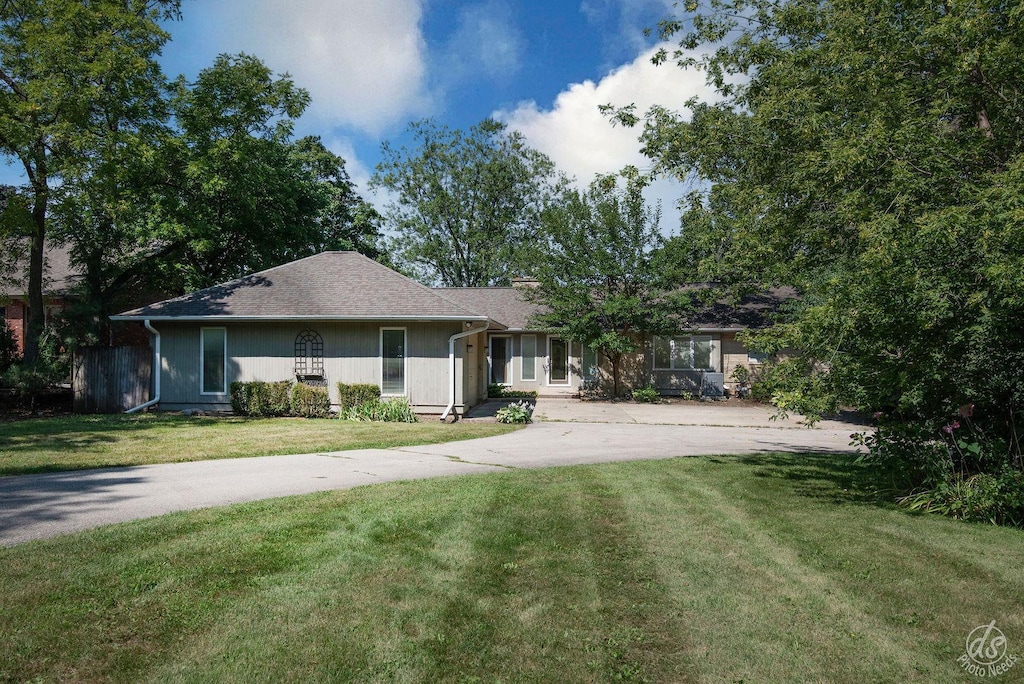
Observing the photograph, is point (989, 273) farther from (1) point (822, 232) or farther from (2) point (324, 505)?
(2) point (324, 505)

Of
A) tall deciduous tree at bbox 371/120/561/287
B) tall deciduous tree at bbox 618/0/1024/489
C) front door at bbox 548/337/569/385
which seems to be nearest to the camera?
tall deciduous tree at bbox 618/0/1024/489

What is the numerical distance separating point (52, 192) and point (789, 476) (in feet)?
68.3

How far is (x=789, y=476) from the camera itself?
9000 mm

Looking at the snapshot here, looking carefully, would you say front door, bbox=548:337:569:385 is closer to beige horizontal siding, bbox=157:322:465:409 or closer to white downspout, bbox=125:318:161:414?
beige horizontal siding, bbox=157:322:465:409

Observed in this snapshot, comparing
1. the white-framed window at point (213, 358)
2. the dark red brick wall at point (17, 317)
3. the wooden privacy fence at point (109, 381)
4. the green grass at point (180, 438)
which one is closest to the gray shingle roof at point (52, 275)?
the dark red brick wall at point (17, 317)

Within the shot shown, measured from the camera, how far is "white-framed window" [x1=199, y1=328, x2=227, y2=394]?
17688 millimetres

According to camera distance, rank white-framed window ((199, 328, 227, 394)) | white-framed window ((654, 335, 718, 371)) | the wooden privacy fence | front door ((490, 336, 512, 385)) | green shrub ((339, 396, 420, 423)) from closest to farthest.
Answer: green shrub ((339, 396, 420, 423))
white-framed window ((199, 328, 227, 394))
the wooden privacy fence
white-framed window ((654, 335, 718, 371))
front door ((490, 336, 512, 385))

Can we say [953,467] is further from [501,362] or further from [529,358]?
[501,362]

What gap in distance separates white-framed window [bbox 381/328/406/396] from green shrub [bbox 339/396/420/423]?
0.68 metres

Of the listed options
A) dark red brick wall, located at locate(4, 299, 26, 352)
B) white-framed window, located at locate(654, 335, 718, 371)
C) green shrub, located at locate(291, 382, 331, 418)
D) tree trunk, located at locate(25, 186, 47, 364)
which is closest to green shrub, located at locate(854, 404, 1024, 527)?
green shrub, located at locate(291, 382, 331, 418)

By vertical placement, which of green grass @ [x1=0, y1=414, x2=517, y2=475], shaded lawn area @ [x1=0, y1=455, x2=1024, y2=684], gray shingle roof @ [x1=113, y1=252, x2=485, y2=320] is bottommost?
shaded lawn area @ [x1=0, y1=455, x2=1024, y2=684]

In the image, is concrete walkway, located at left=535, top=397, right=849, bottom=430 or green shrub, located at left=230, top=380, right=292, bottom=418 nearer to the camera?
green shrub, located at left=230, top=380, right=292, bottom=418

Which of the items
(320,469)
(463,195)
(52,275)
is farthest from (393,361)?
(463,195)

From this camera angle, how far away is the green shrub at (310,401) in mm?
16828
